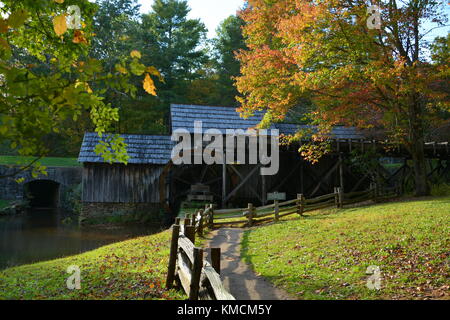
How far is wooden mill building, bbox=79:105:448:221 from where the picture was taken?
21.6 m

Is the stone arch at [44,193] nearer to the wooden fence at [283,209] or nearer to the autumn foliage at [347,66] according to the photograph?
the wooden fence at [283,209]

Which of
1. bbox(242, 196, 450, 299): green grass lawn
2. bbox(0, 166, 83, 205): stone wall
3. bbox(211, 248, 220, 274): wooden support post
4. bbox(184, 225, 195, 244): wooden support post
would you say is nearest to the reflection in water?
bbox(0, 166, 83, 205): stone wall

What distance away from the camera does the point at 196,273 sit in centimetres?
528

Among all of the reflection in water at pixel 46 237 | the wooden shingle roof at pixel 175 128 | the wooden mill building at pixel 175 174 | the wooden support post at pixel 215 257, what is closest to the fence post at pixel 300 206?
the wooden mill building at pixel 175 174

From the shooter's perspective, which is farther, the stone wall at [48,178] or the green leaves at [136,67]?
the stone wall at [48,178]

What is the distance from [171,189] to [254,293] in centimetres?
1676

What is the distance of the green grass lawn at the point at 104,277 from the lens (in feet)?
22.0

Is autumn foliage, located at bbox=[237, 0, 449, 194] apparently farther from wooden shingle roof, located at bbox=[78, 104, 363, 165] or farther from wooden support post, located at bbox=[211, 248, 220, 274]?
wooden support post, located at bbox=[211, 248, 220, 274]

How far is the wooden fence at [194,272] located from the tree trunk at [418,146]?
1255 cm

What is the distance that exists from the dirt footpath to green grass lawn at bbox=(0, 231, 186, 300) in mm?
1182

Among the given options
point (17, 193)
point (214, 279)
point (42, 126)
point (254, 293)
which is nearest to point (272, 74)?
point (254, 293)

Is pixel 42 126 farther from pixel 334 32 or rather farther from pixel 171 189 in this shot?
pixel 171 189

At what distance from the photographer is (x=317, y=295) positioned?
6.21 metres

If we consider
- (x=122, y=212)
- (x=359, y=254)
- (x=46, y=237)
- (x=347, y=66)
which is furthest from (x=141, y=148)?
(x=359, y=254)
